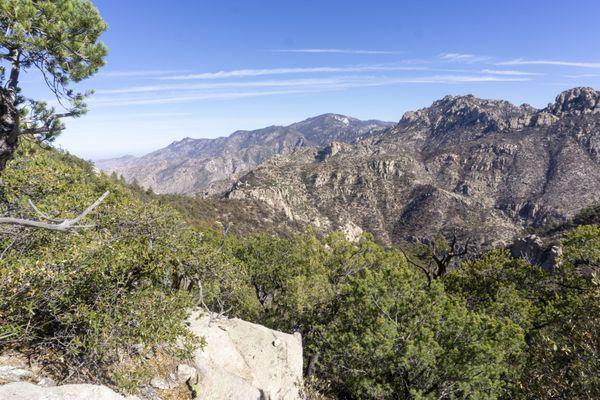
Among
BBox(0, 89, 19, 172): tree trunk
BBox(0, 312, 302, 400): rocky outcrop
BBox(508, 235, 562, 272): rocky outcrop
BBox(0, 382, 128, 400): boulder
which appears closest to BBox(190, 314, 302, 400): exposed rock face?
BBox(0, 312, 302, 400): rocky outcrop

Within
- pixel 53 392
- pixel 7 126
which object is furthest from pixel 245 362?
pixel 7 126

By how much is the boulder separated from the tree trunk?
8.91m

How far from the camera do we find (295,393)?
17859mm

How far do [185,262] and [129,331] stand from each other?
191 inches

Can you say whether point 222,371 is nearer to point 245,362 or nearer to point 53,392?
point 245,362

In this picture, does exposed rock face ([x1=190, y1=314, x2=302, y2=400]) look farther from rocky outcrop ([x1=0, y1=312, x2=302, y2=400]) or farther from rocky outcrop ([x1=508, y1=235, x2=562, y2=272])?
rocky outcrop ([x1=508, y1=235, x2=562, y2=272])

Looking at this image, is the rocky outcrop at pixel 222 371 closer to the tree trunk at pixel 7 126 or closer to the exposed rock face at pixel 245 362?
the exposed rock face at pixel 245 362

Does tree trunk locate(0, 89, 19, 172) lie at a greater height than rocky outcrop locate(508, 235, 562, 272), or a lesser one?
greater

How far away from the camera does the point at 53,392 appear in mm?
7570

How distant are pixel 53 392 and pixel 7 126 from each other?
1063 centimetres

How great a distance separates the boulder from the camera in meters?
7.08

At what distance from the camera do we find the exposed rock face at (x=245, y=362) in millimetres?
14742

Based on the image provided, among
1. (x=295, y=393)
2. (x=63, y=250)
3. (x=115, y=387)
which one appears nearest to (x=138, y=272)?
(x=63, y=250)

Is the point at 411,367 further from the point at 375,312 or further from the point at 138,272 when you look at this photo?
the point at 138,272
